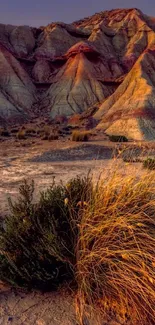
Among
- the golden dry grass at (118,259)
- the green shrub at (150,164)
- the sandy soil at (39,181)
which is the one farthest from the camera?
the green shrub at (150,164)

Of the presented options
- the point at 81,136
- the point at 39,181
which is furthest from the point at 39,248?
the point at 81,136

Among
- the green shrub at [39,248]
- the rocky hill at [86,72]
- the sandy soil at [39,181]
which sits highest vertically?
the green shrub at [39,248]

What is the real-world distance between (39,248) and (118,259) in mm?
961

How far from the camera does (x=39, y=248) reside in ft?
11.9

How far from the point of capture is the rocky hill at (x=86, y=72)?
36831 millimetres

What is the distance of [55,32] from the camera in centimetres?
6178

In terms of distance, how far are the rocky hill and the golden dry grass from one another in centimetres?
2634

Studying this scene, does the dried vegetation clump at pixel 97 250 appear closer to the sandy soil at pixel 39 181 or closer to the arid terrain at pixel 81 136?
the arid terrain at pixel 81 136

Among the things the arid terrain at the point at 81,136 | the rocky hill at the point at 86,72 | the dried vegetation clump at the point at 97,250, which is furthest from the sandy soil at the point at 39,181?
the rocky hill at the point at 86,72

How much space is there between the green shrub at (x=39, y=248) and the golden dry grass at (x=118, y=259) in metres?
0.22

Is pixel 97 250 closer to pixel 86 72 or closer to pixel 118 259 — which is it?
pixel 118 259

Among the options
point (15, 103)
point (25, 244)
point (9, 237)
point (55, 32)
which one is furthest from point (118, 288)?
point (55, 32)

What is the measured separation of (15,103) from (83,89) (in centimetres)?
1106

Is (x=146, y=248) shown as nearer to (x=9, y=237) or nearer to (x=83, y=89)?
(x=9, y=237)
